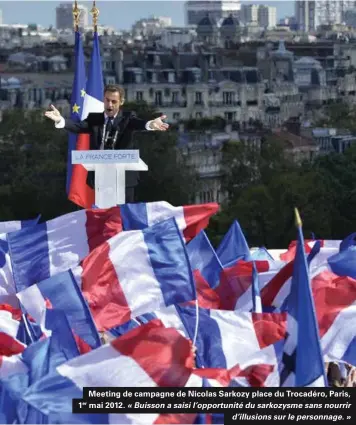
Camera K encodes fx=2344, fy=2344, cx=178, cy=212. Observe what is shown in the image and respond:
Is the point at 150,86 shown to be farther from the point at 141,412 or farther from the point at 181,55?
the point at 141,412

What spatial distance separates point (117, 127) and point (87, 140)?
264 cm

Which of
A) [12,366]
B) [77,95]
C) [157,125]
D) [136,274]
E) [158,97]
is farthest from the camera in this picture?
[158,97]

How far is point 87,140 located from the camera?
19.5m

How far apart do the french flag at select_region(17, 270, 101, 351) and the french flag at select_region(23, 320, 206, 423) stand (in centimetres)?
144

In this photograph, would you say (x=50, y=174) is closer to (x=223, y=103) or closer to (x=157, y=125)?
(x=157, y=125)

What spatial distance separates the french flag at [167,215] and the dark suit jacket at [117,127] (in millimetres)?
468

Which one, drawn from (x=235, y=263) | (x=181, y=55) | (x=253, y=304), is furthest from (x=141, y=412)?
(x=181, y=55)

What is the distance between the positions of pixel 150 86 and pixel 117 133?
341 ft

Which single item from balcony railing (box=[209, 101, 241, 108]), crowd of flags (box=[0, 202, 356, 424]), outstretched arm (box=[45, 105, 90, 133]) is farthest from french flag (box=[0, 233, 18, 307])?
balcony railing (box=[209, 101, 241, 108])

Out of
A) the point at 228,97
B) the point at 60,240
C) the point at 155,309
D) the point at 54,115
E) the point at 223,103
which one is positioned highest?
the point at 54,115

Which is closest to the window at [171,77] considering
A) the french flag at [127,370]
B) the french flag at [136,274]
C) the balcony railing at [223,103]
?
the balcony railing at [223,103]

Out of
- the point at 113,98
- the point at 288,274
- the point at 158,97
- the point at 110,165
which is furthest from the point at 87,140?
the point at 158,97

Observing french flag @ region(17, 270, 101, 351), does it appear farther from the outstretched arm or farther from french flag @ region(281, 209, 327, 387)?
french flag @ region(281, 209, 327, 387)

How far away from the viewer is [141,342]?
12.8m
